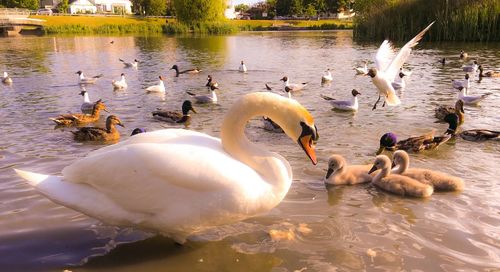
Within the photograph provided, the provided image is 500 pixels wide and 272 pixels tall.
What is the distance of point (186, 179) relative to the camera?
3990 millimetres

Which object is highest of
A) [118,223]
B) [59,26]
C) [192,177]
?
[59,26]

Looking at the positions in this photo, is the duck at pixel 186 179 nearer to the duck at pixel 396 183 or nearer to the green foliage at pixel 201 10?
the duck at pixel 396 183

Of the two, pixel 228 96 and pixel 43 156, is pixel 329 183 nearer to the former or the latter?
pixel 43 156

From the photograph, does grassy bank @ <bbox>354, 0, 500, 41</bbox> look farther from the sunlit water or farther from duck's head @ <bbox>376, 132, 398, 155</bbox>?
duck's head @ <bbox>376, 132, 398, 155</bbox>

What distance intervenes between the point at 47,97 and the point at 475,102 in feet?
45.4

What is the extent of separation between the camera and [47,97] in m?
15.5

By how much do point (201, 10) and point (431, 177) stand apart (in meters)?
65.5

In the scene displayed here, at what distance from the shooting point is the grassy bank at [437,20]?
34.7 m

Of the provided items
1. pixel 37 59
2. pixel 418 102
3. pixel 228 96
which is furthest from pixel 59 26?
pixel 418 102

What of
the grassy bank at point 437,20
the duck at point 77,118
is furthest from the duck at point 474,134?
the grassy bank at point 437,20

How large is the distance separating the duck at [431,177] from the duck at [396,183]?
0.17 m

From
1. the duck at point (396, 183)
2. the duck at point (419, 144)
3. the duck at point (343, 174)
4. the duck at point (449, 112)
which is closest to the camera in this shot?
the duck at point (396, 183)

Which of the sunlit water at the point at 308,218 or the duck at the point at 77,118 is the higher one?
the duck at the point at 77,118

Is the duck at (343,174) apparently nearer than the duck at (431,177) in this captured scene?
No
